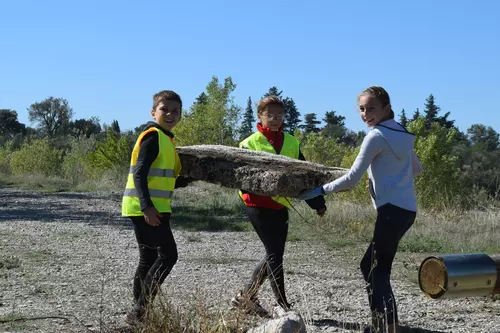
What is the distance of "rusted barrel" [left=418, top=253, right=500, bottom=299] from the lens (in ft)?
12.7

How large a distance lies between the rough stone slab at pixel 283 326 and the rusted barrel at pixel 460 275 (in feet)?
2.71

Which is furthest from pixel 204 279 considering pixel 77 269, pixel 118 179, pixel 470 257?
pixel 118 179

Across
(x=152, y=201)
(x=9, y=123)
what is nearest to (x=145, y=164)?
(x=152, y=201)

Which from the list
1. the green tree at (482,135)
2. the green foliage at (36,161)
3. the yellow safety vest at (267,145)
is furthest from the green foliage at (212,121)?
the green tree at (482,135)

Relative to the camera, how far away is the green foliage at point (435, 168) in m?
17.9

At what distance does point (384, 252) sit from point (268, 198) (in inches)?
43.6

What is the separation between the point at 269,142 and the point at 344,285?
2.22m

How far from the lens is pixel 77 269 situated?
25.5 feet

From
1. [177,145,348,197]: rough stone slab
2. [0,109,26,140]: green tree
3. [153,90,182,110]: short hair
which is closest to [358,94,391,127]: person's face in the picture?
[177,145,348,197]: rough stone slab

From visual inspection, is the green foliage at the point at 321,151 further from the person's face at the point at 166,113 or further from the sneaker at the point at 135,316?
the sneaker at the point at 135,316

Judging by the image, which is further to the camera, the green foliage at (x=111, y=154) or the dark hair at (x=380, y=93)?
the green foliage at (x=111, y=154)

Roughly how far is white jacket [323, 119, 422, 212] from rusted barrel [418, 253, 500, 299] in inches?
24.2

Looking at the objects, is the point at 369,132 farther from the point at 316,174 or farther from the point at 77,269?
the point at 77,269

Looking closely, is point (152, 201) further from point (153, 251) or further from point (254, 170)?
point (254, 170)
